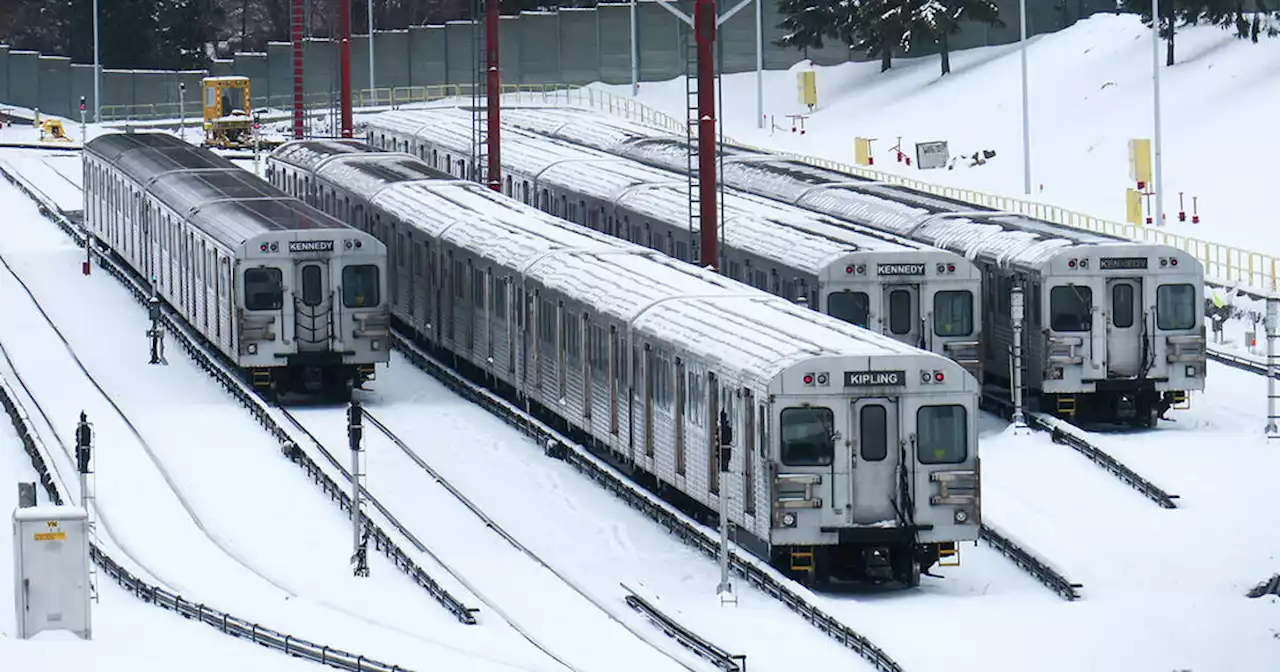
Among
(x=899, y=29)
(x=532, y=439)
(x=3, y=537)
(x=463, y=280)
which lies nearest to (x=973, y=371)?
(x=532, y=439)

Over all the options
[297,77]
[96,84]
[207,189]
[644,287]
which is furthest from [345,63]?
[644,287]

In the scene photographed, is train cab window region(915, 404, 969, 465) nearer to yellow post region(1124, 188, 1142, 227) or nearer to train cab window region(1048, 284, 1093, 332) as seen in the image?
train cab window region(1048, 284, 1093, 332)

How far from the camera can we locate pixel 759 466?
2842 centimetres

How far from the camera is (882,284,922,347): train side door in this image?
3812cm

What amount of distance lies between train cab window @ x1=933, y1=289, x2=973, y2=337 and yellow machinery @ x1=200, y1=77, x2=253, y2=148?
5705 cm

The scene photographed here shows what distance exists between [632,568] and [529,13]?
78170 mm

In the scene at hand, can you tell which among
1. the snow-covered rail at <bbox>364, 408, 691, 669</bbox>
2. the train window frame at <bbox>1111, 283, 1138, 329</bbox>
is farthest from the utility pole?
the train window frame at <bbox>1111, 283, 1138, 329</bbox>

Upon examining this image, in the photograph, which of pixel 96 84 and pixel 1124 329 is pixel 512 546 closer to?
pixel 1124 329

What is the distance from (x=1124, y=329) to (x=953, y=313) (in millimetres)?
2598

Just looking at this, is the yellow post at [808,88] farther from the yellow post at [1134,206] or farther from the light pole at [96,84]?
the yellow post at [1134,206]

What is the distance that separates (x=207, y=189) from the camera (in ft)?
160

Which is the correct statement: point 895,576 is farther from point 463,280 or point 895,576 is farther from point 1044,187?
point 1044,187

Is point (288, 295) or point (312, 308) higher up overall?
point (288, 295)

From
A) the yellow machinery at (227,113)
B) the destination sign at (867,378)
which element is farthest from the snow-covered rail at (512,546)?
the yellow machinery at (227,113)
